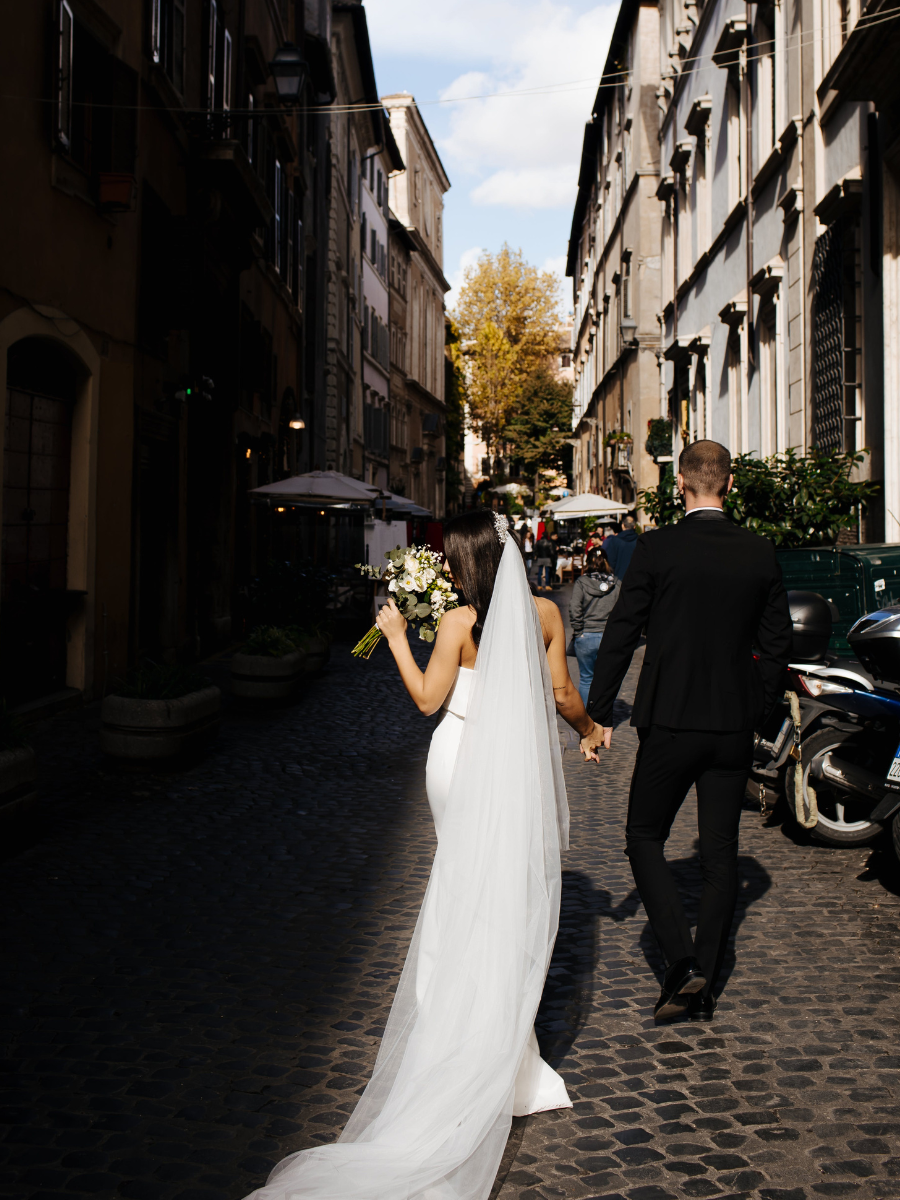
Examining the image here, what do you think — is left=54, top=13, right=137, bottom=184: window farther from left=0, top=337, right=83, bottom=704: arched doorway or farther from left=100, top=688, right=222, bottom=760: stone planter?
left=100, top=688, right=222, bottom=760: stone planter

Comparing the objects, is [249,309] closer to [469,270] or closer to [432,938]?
[432,938]

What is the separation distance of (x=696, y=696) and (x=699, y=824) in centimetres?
45

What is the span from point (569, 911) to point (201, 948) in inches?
65.4

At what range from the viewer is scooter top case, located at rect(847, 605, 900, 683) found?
576cm

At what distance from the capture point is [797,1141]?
3.23m

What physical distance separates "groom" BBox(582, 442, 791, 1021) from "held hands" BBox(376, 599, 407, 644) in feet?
2.45

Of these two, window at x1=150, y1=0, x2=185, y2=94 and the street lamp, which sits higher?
the street lamp

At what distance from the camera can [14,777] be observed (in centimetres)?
621

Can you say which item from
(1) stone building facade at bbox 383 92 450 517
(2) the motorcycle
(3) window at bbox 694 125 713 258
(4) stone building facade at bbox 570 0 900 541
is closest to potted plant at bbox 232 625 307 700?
(2) the motorcycle

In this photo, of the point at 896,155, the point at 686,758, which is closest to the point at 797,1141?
the point at 686,758

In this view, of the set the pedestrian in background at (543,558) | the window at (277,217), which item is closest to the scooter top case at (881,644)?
the window at (277,217)

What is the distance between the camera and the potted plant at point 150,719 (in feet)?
27.0

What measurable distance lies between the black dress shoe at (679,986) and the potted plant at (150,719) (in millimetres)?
4954

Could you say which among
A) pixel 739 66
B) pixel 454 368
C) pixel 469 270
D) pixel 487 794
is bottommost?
pixel 487 794
